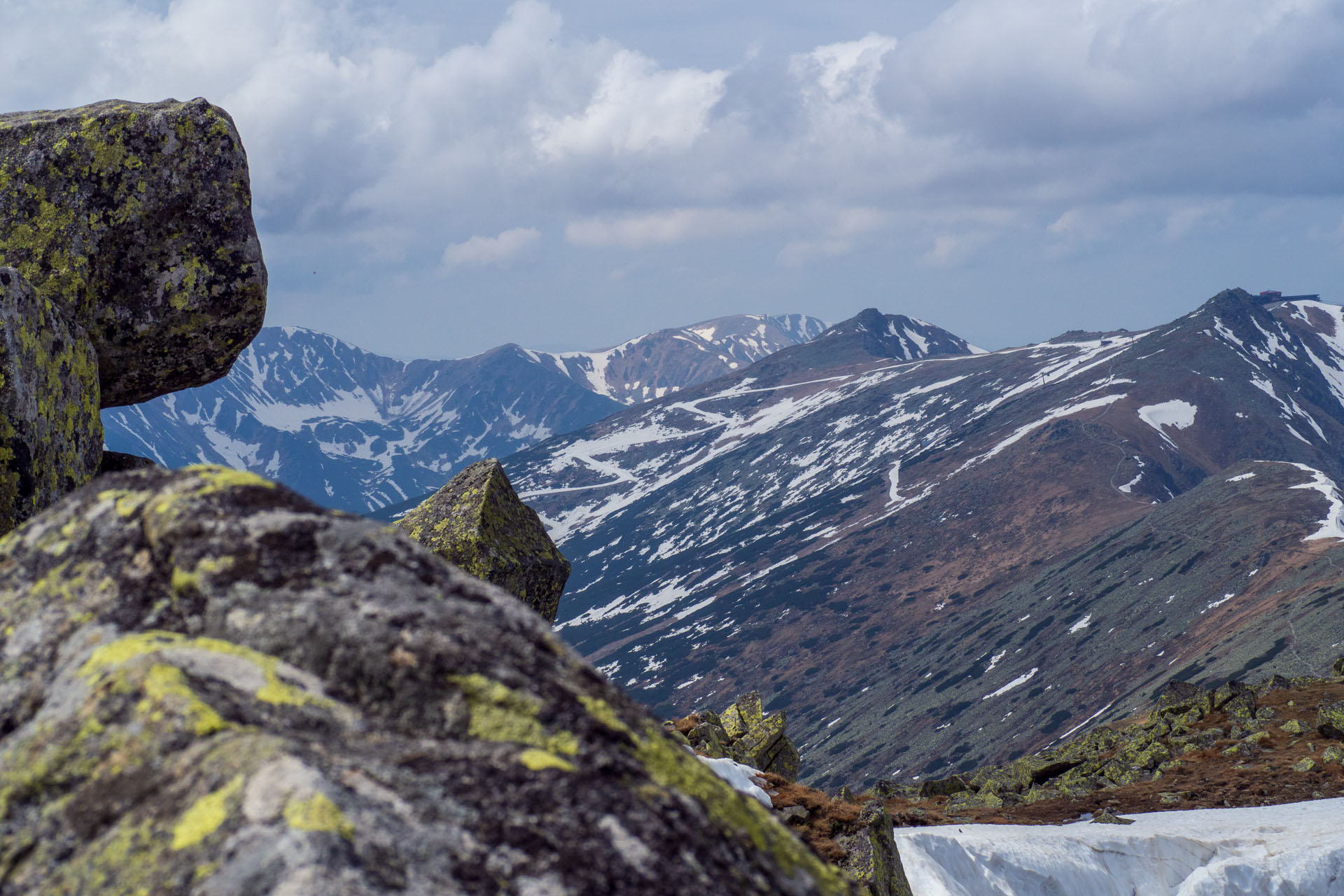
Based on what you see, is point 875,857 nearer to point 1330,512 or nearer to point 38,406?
point 38,406

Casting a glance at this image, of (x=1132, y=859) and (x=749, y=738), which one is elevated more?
(x=749, y=738)

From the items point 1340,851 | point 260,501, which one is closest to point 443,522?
point 260,501

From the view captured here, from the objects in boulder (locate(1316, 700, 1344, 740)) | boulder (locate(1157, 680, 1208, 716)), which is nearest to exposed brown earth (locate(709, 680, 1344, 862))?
boulder (locate(1316, 700, 1344, 740))

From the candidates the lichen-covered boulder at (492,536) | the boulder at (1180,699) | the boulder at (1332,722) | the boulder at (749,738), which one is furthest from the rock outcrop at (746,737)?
the boulder at (1180,699)

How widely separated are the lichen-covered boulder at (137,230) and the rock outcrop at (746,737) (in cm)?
1801

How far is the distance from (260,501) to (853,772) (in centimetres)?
17595

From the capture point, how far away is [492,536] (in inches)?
840

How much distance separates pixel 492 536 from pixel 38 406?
34.6 feet

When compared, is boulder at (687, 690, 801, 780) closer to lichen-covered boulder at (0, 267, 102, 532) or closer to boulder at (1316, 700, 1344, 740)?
lichen-covered boulder at (0, 267, 102, 532)

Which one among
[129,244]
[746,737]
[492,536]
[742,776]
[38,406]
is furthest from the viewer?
[746,737]

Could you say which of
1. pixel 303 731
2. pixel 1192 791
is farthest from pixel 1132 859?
pixel 303 731

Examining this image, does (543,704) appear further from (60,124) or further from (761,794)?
(761,794)

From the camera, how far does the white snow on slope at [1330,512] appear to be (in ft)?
554

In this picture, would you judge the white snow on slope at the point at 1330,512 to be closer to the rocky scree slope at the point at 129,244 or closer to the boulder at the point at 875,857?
the boulder at the point at 875,857
